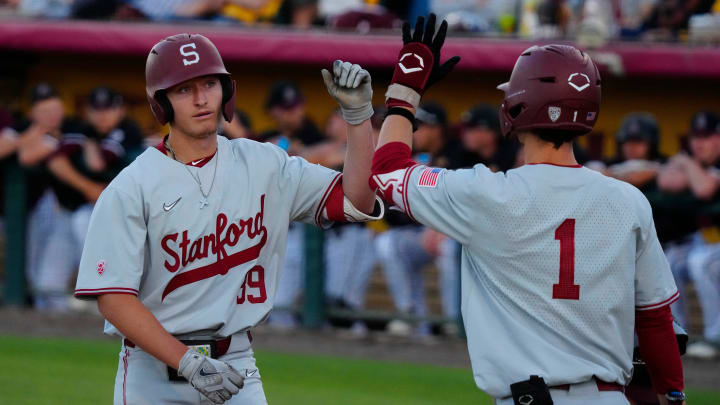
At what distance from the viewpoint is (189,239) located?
12.1 feet

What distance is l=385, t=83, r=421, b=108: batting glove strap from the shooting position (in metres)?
3.67

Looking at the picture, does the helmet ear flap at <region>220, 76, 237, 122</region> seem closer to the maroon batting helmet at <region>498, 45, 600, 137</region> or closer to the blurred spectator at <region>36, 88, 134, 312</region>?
the maroon batting helmet at <region>498, 45, 600, 137</region>

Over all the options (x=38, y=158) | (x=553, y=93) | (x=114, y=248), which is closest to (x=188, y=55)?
(x=114, y=248)

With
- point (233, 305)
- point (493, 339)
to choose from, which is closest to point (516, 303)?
point (493, 339)

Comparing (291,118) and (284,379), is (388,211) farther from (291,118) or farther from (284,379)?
(284,379)

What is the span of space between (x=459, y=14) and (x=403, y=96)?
22.3ft

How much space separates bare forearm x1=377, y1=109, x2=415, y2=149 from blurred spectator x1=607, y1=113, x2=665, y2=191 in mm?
4678

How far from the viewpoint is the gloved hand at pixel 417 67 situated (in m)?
3.68

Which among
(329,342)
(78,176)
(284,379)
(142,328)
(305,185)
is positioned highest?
(305,185)

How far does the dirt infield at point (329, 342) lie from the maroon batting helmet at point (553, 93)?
14.7ft

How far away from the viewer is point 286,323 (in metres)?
9.11

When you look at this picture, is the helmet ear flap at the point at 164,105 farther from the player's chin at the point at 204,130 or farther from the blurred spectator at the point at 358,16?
the blurred spectator at the point at 358,16

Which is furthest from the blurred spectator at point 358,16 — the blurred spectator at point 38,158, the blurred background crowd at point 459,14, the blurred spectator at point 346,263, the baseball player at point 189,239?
the baseball player at point 189,239

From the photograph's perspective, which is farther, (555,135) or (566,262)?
(555,135)
